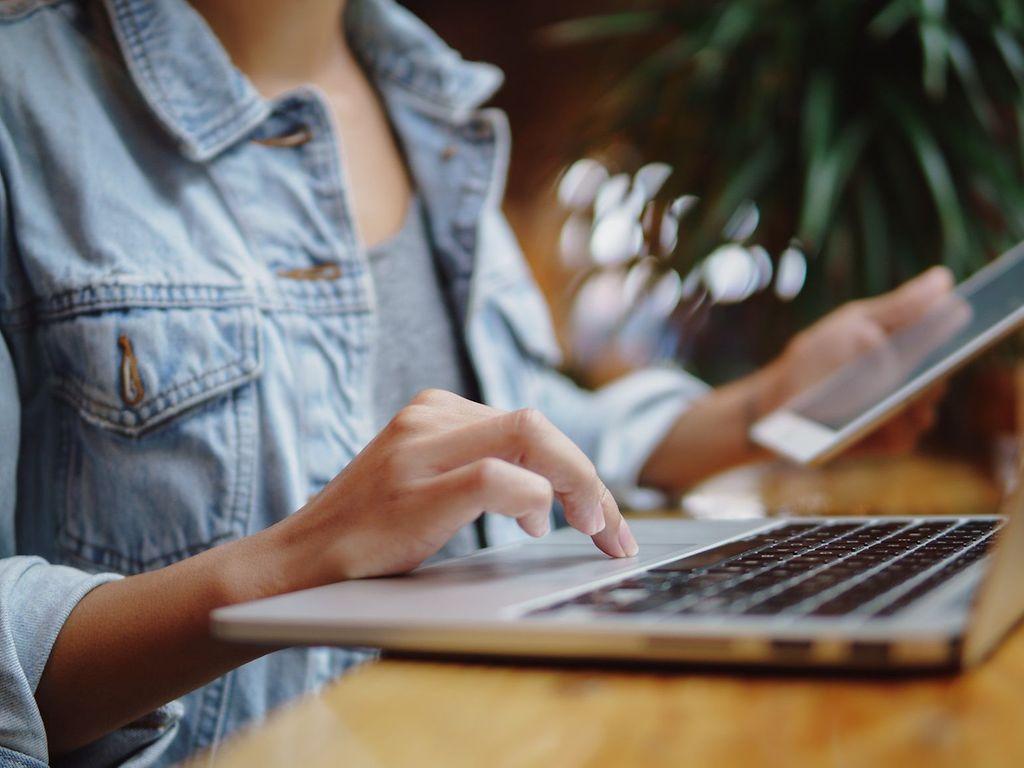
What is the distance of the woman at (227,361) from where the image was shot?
50 centimetres

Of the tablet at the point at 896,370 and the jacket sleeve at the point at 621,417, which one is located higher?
the tablet at the point at 896,370

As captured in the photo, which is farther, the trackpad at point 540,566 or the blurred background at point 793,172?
the blurred background at point 793,172

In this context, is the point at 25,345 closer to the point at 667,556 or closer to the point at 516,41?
the point at 667,556

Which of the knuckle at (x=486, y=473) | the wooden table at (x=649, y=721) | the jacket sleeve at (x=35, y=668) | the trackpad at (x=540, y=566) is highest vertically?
the knuckle at (x=486, y=473)

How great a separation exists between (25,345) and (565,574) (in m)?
0.49

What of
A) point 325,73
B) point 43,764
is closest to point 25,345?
point 43,764

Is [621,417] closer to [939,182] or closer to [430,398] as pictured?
[939,182]

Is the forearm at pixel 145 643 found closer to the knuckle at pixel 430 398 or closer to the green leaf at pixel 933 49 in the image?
the knuckle at pixel 430 398

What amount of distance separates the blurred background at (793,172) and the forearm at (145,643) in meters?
0.97

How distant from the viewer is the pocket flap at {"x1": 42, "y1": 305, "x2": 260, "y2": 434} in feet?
2.30

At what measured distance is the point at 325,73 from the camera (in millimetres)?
1034

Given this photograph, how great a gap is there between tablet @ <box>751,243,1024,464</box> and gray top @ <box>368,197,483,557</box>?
12.7 inches

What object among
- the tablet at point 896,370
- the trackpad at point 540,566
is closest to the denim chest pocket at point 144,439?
the trackpad at point 540,566

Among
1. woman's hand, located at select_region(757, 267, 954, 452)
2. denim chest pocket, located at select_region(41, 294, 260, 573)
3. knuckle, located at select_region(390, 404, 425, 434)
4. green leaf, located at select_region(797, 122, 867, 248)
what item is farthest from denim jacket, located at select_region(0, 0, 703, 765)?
green leaf, located at select_region(797, 122, 867, 248)
